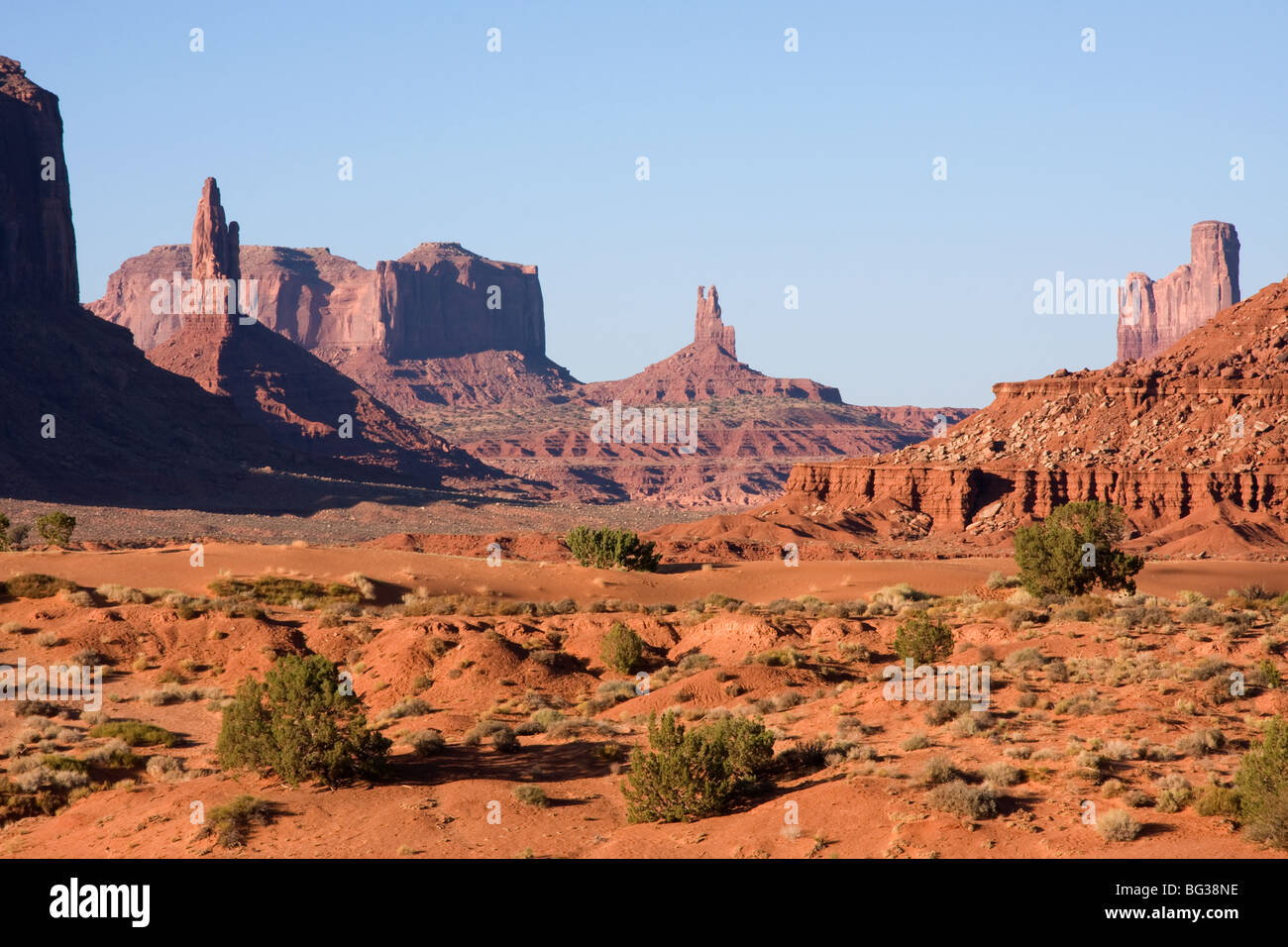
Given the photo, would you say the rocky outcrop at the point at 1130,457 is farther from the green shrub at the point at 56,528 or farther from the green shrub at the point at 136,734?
the green shrub at the point at 136,734

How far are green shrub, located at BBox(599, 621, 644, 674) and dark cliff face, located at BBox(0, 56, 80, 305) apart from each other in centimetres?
12163

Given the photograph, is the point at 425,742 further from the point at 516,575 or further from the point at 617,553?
the point at 617,553

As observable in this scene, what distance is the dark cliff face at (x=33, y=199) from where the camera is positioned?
13388 cm

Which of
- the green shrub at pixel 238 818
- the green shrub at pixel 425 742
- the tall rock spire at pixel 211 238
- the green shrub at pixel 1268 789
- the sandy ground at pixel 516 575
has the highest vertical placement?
the tall rock spire at pixel 211 238

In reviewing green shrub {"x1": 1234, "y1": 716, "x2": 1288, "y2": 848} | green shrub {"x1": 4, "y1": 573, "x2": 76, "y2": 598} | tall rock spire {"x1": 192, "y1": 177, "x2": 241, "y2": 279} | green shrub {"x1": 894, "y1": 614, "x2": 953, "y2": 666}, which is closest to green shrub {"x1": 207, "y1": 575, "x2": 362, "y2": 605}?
green shrub {"x1": 4, "y1": 573, "x2": 76, "y2": 598}

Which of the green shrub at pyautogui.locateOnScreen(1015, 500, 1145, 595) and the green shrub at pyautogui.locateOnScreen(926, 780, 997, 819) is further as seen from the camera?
the green shrub at pyautogui.locateOnScreen(1015, 500, 1145, 595)

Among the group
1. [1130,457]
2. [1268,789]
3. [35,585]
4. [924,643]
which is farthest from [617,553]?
[1130,457]

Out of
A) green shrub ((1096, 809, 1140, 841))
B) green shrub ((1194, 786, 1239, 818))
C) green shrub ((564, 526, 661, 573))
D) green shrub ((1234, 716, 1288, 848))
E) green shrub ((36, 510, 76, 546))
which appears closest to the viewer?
green shrub ((1234, 716, 1288, 848))

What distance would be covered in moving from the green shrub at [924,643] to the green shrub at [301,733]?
35.8 ft

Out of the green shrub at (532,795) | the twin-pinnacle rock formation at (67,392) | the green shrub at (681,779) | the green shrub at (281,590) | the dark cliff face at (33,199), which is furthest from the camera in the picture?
the dark cliff face at (33,199)

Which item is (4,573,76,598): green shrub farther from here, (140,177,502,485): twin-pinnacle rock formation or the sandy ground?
(140,177,502,485): twin-pinnacle rock formation

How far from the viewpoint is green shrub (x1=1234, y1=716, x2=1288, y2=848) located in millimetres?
14289

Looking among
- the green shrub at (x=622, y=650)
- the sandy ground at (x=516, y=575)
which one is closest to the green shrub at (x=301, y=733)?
the green shrub at (x=622, y=650)
